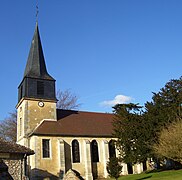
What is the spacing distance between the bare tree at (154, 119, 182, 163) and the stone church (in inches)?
363

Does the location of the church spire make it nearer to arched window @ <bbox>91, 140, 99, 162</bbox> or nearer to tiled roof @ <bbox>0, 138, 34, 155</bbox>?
arched window @ <bbox>91, 140, 99, 162</bbox>

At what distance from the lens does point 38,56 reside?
31.2 metres

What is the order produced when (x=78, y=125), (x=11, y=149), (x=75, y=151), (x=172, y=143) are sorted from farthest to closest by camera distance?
(x=78, y=125)
(x=75, y=151)
(x=172, y=143)
(x=11, y=149)

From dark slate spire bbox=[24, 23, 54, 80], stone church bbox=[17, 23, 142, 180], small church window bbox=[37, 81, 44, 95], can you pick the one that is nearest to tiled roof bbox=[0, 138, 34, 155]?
stone church bbox=[17, 23, 142, 180]

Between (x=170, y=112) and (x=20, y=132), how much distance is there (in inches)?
662

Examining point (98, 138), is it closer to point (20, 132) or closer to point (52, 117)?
point (52, 117)

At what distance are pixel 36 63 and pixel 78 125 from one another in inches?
362

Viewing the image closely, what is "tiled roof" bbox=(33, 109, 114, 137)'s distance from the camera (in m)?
27.1

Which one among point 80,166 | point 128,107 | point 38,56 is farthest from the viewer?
point 38,56

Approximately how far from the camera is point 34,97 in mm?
28781

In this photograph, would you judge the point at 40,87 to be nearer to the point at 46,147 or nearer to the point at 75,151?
the point at 46,147

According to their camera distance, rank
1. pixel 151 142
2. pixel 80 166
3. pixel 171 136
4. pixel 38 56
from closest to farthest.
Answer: pixel 171 136, pixel 151 142, pixel 80 166, pixel 38 56

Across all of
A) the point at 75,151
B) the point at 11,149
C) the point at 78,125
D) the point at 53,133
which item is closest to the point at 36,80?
the point at 53,133

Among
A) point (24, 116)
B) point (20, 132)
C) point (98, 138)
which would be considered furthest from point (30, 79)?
point (98, 138)
